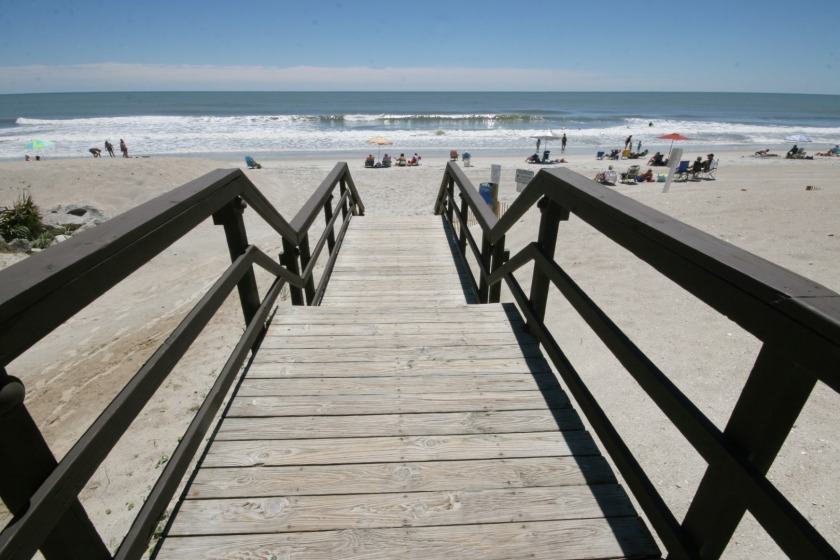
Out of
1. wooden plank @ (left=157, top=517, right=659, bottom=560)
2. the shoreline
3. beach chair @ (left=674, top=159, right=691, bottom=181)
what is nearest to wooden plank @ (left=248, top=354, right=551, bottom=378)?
wooden plank @ (left=157, top=517, right=659, bottom=560)

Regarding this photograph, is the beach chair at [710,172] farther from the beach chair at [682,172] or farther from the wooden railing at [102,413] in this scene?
the wooden railing at [102,413]

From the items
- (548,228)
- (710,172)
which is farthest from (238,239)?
(710,172)

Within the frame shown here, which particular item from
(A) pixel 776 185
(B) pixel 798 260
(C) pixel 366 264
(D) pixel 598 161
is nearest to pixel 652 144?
(D) pixel 598 161

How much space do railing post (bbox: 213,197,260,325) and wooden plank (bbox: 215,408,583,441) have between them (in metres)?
0.66

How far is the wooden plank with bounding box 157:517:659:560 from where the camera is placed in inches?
56.1

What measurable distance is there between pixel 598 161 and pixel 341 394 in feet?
82.7

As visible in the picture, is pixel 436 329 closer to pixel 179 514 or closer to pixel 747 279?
pixel 179 514

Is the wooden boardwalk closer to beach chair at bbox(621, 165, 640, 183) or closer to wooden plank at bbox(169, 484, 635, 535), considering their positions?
wooden plank at bbox(169, 484, 635, 535)

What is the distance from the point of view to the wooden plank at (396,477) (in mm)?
1629

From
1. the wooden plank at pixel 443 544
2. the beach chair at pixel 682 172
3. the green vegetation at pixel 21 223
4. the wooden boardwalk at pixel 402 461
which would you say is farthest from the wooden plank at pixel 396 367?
the beach chair at pixel 682 172

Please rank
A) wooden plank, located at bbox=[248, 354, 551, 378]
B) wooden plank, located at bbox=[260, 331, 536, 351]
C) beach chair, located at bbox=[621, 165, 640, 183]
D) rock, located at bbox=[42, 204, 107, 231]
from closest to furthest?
wooden plank, located at bbox=[248, 354, 551, 378]
wooden plank, located at bbox=[260, 331, 536, 351]
rock, located at bbox=[42, 204, 107, 231]
beach chair, located at bbox=[621, 165, 640, 183]

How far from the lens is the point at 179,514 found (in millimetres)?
1533

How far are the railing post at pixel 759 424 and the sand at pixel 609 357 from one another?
99.1 inches

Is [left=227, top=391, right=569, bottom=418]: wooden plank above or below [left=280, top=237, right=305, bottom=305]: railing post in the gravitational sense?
below
